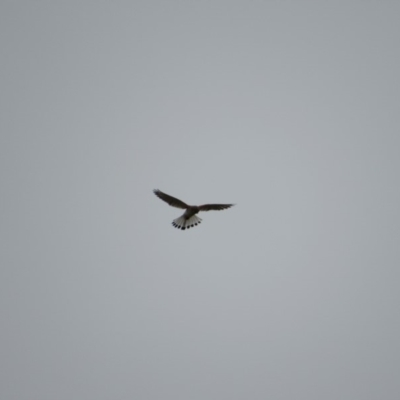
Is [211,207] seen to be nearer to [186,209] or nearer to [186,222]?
[186,209]

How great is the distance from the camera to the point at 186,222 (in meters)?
22.2

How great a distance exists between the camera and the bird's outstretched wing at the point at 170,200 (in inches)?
858

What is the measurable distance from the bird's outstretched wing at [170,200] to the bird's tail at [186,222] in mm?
454

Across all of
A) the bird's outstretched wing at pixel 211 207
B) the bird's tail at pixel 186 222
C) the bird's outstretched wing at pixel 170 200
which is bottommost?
the bird's tail at pixel 186 222

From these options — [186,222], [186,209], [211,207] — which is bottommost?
[186,222]

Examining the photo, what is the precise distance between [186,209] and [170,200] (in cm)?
77

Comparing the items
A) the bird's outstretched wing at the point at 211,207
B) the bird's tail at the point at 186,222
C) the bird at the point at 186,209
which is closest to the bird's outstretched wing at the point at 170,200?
the bird at the point at 186,209

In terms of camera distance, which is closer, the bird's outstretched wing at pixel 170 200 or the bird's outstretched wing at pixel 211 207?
the bird's outstretched wing at pixel 170 200

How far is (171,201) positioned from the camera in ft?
72.4

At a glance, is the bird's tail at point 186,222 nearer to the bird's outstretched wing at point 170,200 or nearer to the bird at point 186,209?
the bird at point 186,209

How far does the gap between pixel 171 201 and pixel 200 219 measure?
4.40 feet

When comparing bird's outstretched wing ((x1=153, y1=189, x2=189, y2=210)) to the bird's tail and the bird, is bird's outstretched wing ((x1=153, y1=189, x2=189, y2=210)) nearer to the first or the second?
the bird

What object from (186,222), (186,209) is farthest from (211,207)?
(186,222)

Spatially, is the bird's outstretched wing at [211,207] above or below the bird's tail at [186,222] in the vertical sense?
above
